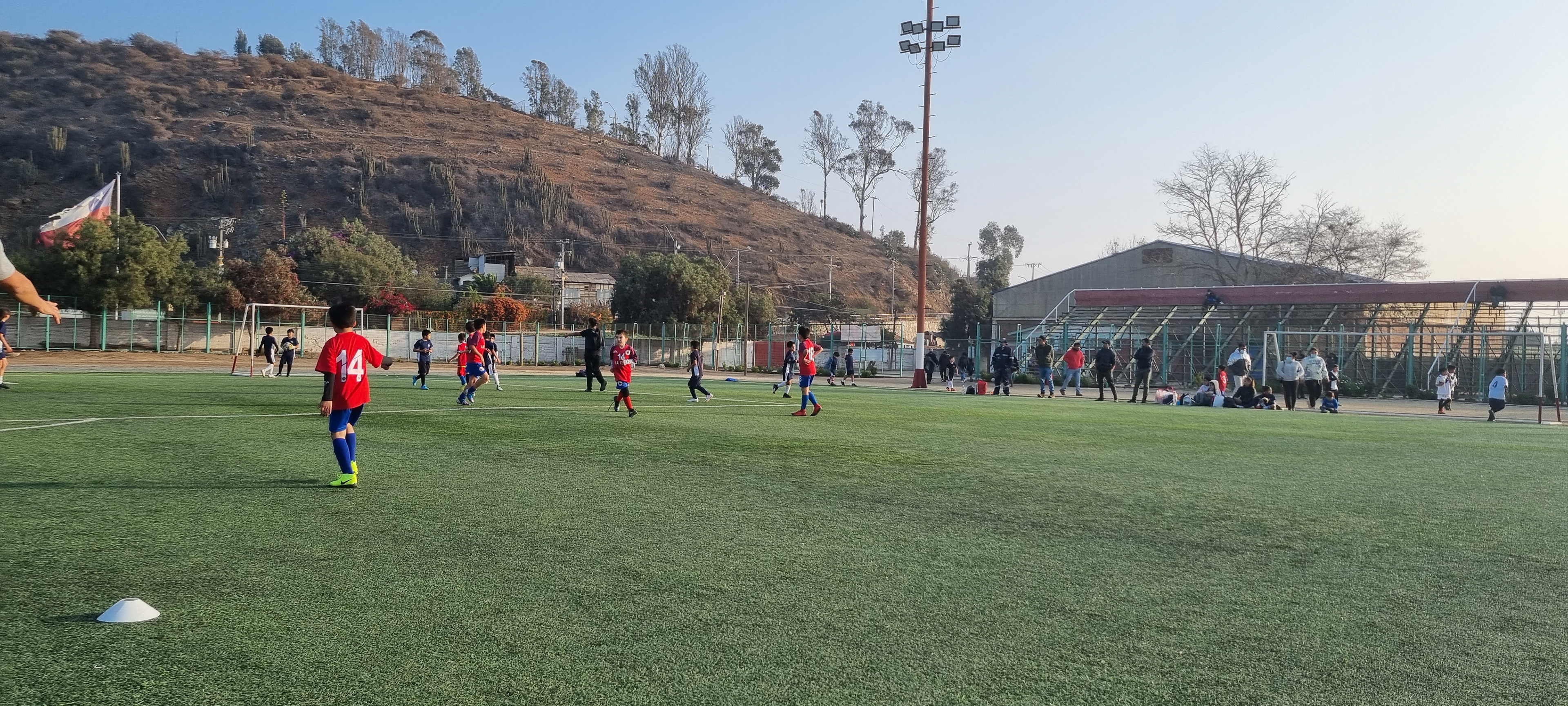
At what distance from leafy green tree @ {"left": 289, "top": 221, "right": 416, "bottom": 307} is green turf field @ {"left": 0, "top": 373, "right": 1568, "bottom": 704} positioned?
2073 inches

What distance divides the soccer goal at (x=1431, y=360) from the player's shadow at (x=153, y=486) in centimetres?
3073

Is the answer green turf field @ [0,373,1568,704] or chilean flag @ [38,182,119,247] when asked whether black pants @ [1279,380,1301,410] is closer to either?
green turf field @ [0,373,1568,704]

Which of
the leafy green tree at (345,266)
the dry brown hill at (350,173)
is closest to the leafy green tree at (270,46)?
the dry brown hill at (350,173)

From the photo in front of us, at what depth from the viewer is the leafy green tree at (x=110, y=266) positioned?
42844 mm

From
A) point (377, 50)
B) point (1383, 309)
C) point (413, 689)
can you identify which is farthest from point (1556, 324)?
point (377, 50)

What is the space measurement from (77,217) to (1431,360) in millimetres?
55618

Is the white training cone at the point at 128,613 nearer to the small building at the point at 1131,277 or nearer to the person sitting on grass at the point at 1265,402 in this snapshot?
the person sitting on grass at the point at 1265,402

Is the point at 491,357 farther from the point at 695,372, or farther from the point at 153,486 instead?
the point at 153,486

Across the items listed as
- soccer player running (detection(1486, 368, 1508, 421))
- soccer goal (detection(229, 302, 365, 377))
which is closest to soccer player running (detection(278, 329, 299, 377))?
soccer goal (detection(229, 302, 365, 377))

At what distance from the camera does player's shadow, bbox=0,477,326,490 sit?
7.56 metres

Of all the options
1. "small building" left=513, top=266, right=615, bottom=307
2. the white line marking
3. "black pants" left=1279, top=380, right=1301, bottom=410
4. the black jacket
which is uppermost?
"small building" left=513, top=266, right=615, bottom=307

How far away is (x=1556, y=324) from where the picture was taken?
33656mm

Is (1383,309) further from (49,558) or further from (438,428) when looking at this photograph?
(49,558)

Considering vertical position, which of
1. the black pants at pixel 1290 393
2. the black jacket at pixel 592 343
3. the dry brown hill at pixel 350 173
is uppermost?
the dry brown hill at pixel 350 173
